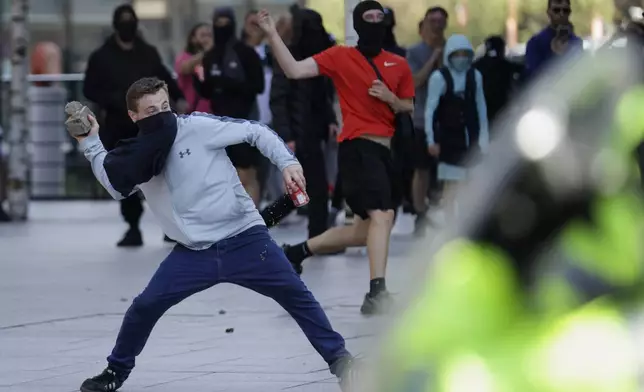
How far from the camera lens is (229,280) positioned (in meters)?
7.04

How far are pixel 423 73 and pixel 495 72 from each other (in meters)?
0.98

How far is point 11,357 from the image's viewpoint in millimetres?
8305

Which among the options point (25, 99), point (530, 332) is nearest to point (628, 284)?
point (530, 332)

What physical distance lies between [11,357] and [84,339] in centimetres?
72

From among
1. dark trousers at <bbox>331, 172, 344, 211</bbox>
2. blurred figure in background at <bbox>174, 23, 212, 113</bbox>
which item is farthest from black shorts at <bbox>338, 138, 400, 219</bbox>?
blurred figure in background at <bbox>174, 23, 212, 113</bbox>

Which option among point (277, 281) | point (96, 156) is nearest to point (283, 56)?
point (96, 156)

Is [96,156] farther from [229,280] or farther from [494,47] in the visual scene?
[494,47]

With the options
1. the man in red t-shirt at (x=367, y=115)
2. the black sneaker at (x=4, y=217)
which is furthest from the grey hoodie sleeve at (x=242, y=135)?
the black sneaker at (x=4, y=217)

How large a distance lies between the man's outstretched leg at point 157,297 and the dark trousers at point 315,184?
6.34 metres

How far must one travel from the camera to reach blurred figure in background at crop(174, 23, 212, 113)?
1578 centimetres

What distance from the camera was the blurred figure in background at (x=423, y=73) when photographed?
1541cm

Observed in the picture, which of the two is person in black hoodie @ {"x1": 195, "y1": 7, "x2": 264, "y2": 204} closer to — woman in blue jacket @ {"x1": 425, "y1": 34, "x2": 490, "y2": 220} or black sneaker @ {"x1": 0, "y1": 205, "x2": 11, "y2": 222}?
woman in blue jacket @ {"x1": 425, "y1": 34, "x2": 490, "y2": 220}

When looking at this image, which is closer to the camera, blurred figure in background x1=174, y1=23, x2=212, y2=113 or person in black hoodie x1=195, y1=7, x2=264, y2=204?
person in black hoodie x1=195, y1=7, x2=264, y2=204

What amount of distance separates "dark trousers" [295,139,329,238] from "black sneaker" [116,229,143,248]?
7.25 feet
